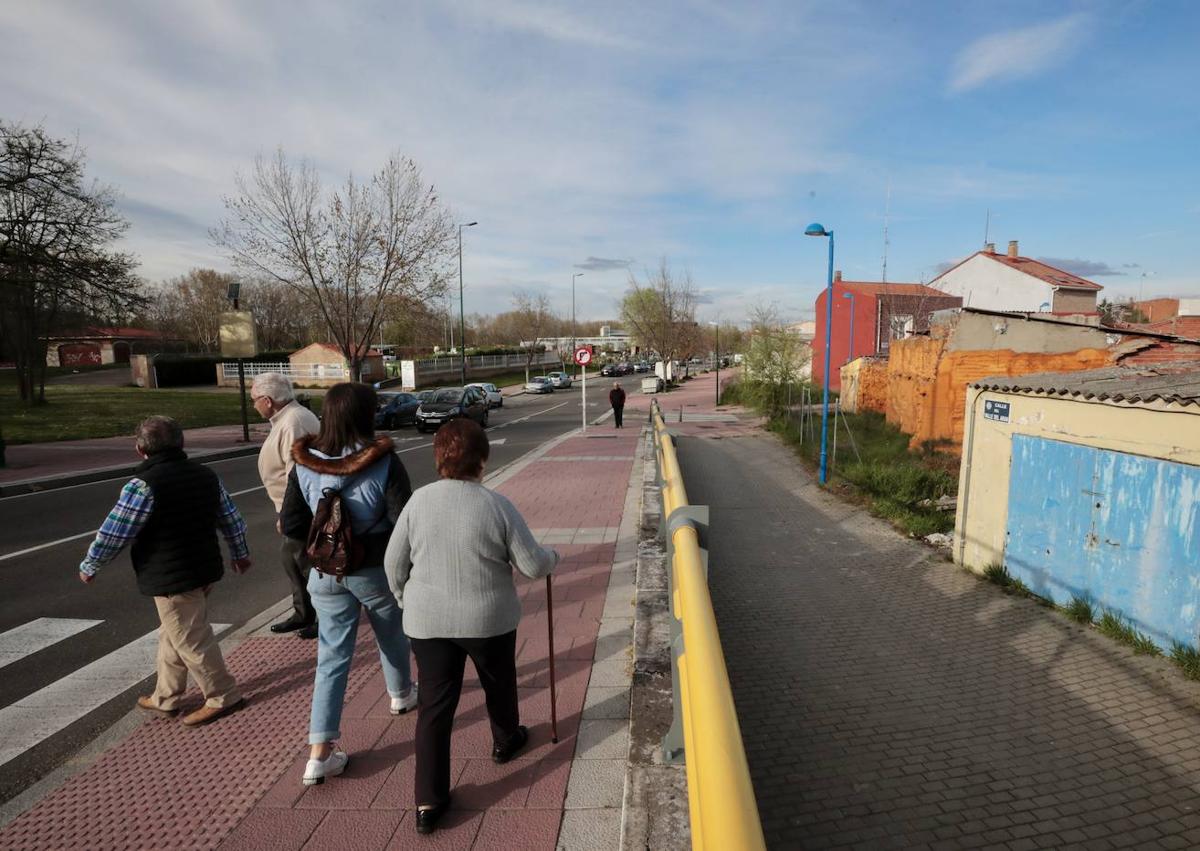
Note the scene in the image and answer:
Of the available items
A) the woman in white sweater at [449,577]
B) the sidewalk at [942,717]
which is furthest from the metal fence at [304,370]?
the woman in white sweater at [449,577]

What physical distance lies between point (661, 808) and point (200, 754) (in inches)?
97.6

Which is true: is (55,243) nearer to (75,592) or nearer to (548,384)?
(75,592)

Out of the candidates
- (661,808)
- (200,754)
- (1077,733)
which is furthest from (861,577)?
(200,754)

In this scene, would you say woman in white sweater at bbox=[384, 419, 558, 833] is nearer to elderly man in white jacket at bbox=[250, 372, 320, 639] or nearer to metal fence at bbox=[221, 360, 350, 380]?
elderly man in white jacket at bbox=[250, 372, 320, 639]

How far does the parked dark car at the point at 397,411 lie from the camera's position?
79.3 feet

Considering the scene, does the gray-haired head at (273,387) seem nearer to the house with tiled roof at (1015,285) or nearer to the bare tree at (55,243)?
the bare tree at (55,243)

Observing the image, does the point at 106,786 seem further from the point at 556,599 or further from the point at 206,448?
the point at 206,448

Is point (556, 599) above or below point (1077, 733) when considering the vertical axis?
above

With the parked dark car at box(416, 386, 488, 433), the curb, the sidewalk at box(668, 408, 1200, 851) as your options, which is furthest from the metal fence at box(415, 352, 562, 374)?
the sidewalk at box(668, 408, 1200, 851)

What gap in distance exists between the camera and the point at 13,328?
25.4 metres

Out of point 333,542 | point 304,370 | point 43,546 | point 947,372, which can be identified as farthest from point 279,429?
point 304,370

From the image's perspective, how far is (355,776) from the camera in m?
3.02

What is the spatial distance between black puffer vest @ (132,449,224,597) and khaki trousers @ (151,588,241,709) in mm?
103

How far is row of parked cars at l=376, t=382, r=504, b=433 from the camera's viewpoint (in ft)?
73.9
